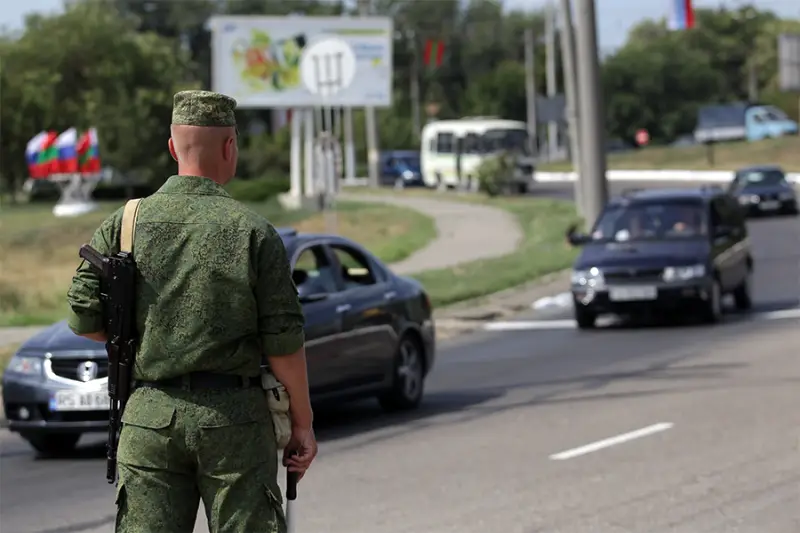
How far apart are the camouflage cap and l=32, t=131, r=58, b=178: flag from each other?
60503 millimetres

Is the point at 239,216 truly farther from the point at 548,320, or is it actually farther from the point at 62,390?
the point at 548,320

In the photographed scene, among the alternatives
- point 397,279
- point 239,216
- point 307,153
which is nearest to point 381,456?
point 397,279

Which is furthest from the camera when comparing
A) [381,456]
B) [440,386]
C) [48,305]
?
[48,305]

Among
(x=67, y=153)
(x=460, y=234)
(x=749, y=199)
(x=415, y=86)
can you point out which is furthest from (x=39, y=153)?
(x=415, y=86)

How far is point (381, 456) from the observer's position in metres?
10.9

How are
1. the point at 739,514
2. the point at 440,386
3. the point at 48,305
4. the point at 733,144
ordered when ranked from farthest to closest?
the point at 733,144, the point at 48,305, the point at 440,386, the point at 739,514

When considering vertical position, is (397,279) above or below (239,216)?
below

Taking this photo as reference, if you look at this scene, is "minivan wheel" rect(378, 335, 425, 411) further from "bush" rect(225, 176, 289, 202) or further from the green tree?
the green tree

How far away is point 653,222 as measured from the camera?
20.7 m

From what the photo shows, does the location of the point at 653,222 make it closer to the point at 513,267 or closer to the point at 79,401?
the point at 513,267

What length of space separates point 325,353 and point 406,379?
3.99 ft

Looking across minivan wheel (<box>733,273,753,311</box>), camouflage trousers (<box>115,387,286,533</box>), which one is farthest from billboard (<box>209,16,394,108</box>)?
camouflage trousers (<box>115,387,286,533</box>)

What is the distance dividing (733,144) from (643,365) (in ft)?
220

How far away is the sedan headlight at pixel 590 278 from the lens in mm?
19609
